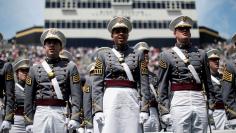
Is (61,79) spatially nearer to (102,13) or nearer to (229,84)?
(229,84)

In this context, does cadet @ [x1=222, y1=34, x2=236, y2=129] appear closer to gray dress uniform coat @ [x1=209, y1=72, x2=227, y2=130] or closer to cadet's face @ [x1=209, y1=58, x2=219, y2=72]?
gray dress uniform coat @ [x1=209, y1=72, x2=227, y2=130]

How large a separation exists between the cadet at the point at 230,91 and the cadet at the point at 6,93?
3588 millimetres

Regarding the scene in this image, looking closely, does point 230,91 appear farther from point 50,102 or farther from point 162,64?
point 50,102

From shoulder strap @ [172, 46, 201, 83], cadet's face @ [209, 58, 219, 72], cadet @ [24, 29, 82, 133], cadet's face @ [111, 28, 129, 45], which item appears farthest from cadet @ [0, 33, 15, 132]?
cadet's face @ [209, 58, 219, 72]

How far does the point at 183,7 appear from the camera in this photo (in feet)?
233

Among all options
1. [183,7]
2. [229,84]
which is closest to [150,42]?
[183,7]

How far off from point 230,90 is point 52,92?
9.95ft

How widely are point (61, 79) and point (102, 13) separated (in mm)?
63446

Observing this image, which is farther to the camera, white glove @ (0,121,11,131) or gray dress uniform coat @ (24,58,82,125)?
white glove @ (0,121,11,131)

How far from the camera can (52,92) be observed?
21.2ft

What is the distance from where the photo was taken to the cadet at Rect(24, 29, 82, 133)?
626 centimetres

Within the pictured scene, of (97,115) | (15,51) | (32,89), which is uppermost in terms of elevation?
(15,51)

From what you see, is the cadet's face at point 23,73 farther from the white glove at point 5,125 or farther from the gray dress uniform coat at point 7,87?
the white glove at point 5,125

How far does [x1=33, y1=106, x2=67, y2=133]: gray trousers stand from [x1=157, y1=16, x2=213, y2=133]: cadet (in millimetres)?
1536
